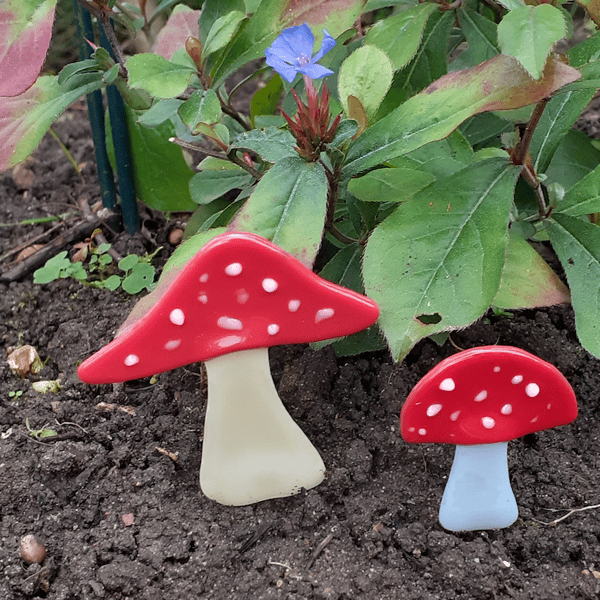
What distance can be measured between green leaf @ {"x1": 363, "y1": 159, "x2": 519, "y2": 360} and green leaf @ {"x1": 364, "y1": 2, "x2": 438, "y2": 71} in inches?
11.7

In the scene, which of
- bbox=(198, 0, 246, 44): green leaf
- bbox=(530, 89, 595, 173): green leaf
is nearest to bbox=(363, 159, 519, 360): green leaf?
bbox=(530, 89, 595, 173): green leaf

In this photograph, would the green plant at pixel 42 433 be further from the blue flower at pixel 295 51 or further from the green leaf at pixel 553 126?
the green leaf at pixel 553 126

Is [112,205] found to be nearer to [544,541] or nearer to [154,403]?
[154,403]

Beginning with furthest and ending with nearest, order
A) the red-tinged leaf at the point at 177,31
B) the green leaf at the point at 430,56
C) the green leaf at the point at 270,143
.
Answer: the red-tinged leaf at the point at 177,31
the green leaf at the point at 430,56
the green leaf at the point at 270,143

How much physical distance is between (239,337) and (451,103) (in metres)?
0.51

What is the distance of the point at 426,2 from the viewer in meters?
1.46

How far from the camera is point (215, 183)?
1.58 meters

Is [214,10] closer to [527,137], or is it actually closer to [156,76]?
[156,76]

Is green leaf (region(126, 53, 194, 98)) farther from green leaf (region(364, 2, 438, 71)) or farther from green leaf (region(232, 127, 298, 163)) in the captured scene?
green leaf (region(364, 2, 438, 71))

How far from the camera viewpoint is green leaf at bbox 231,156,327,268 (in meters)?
1.12

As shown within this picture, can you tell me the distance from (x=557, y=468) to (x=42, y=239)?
151 cm

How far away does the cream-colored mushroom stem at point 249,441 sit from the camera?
1.21m

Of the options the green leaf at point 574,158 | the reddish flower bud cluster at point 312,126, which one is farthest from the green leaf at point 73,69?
the green leaf at point 574,158

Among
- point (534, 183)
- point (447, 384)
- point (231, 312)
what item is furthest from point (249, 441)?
point (534, 183)
